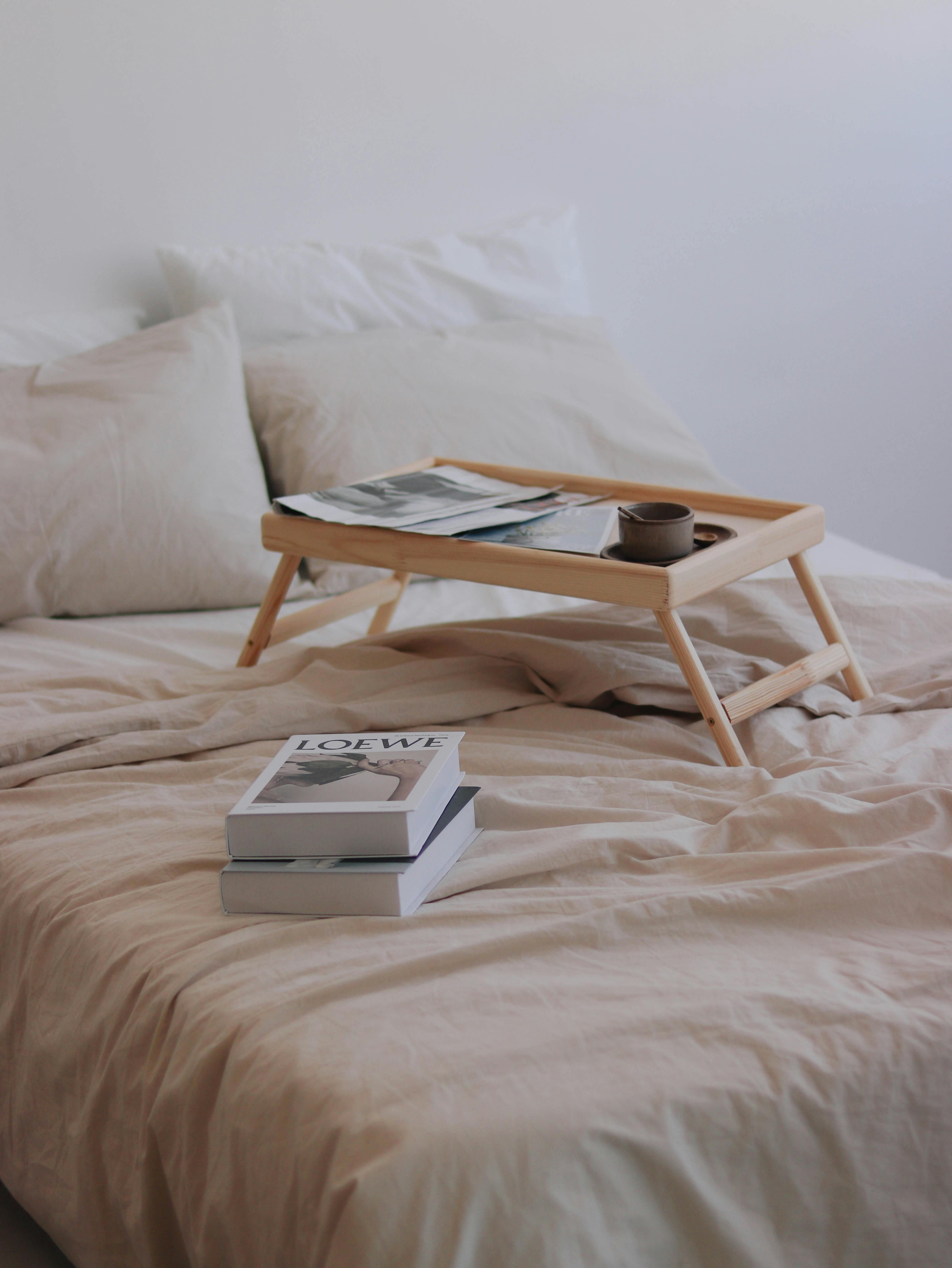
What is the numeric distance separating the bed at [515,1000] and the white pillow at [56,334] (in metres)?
0.88

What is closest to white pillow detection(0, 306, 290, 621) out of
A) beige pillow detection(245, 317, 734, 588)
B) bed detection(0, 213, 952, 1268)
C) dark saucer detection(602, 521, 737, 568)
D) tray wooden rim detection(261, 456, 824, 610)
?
beige pillow detection(245, 317, 734, 588)

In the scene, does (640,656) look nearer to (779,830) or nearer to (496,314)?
(779,830)

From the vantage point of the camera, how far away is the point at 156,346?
1.85 meters

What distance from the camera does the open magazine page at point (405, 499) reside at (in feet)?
4.41

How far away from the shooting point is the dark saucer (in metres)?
1.21

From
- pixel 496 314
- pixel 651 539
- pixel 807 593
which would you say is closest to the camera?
pixel 651 539

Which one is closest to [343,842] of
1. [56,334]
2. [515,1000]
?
[515,1000]

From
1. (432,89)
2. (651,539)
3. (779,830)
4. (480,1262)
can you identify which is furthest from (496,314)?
(480,1262)

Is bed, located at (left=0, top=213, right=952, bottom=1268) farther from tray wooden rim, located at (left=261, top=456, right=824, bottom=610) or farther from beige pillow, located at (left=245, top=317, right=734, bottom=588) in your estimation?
beige pillow, located at (left=245, top=317, right=734, bottom=588)

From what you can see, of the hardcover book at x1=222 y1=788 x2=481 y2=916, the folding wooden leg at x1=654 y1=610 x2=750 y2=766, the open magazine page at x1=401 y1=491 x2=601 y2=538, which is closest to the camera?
the hardcover book at x1=222 y1=788 x2=481 y2=916

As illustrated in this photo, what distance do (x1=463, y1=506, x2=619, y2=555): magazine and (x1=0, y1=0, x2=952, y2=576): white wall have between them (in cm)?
118

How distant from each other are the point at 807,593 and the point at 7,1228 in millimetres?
1066

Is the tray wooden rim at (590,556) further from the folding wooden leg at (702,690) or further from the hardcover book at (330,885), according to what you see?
the hardcover book at (330,885)

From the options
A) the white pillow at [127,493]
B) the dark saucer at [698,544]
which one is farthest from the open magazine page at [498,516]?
the white pillow at [127,493]
